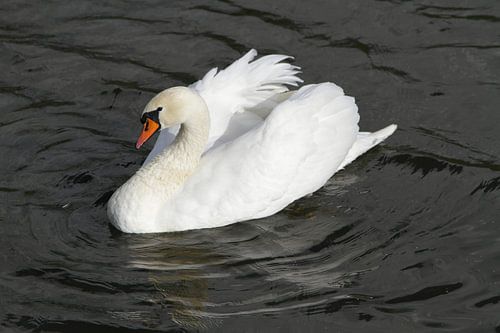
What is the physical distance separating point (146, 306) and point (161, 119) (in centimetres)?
170

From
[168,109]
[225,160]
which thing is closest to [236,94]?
[225,160]

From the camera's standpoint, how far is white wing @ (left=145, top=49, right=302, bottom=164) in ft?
33.0

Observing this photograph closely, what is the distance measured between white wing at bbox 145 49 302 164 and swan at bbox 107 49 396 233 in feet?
0.05

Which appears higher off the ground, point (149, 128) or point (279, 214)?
point (149, 128)

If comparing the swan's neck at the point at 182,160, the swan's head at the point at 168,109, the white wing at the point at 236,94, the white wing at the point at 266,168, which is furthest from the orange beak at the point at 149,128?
the white wing at the point at 236,94

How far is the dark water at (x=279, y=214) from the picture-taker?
832 centimetres

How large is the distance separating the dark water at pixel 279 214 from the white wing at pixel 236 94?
2.89 feet

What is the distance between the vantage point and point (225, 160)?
9398 mm

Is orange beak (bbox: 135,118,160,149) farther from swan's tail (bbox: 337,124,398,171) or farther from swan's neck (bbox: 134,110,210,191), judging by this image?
swan's tail (bbox: 337,124,398,171)

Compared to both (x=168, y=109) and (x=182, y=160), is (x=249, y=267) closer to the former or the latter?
(x=182, y=160)

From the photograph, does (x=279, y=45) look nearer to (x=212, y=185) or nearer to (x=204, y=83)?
(x=204, y=83)

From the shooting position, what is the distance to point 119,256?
29.4 feet

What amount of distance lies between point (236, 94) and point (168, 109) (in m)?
1.19

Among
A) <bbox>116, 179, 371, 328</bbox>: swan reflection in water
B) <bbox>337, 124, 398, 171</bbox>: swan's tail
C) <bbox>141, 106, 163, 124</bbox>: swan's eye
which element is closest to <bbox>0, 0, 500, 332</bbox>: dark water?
<bbox>116, 179, 371, 328</bbox>: swan reflection in water
